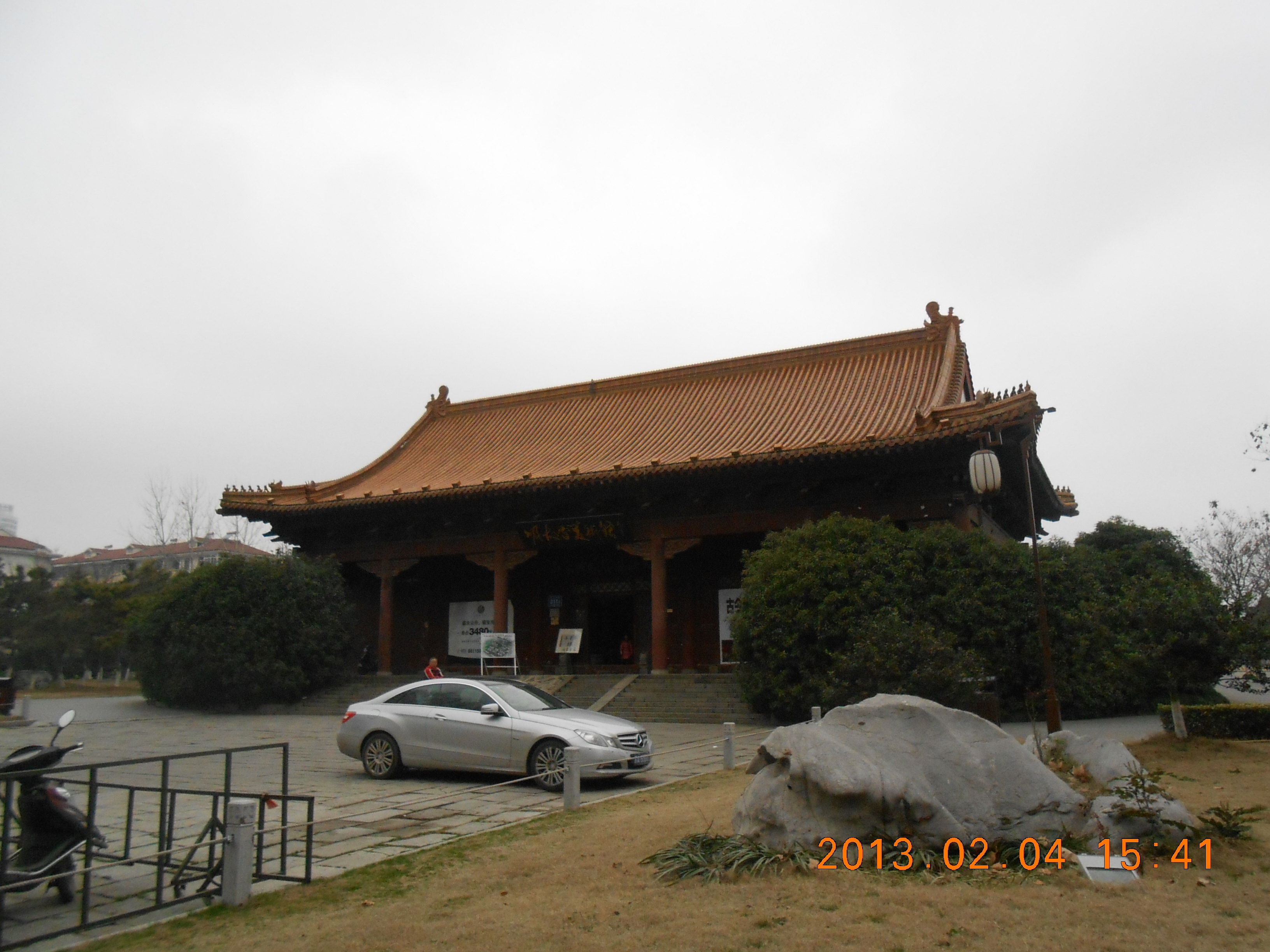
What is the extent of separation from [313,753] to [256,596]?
898 centimetres

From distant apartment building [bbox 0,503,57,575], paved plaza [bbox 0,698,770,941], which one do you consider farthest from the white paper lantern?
distant apartment building [bbox 0,503,57,575]

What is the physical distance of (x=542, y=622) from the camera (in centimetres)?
2375

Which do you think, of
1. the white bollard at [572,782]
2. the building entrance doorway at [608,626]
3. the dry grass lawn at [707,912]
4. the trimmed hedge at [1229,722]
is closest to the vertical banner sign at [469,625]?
the building entrance doorway at [608,626]

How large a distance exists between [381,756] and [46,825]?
16.2 feet

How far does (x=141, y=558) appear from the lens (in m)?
61.8

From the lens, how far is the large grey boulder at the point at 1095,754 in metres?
6.12

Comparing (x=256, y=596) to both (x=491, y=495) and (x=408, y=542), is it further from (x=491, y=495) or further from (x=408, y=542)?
(x=491, y=495)

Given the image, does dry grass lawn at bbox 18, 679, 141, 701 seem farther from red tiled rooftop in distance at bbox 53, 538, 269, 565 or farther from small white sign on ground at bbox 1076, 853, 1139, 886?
→ small white sign on ground at bbox 1076, 853, 1139, 886

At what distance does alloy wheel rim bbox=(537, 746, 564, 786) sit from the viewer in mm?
8906

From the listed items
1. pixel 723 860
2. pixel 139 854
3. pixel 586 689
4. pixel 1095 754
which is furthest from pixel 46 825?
pixel 586 689

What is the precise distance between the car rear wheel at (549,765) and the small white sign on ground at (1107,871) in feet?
16.6

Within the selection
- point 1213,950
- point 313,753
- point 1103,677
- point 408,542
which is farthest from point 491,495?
point 1213,950

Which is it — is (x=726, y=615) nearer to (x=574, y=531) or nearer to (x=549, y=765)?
(x=574, y=531)

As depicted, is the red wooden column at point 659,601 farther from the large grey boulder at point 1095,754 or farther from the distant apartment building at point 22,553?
the distant apartment building at point 22,553
